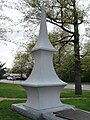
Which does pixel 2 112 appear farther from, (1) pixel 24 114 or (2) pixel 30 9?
(2) pixel 30 9

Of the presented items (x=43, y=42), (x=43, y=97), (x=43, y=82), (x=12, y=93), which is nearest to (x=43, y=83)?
(x=43, y=82)

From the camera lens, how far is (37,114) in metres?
7.91

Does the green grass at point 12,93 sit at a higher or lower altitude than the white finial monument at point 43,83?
lower

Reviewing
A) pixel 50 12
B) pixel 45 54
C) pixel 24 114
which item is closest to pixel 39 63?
pixel 45 54

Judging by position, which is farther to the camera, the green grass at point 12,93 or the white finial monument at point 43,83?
the green grass at point 12,93

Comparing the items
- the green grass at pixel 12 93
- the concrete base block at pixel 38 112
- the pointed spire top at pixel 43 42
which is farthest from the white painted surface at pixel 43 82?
the green grass at pixel 12 93

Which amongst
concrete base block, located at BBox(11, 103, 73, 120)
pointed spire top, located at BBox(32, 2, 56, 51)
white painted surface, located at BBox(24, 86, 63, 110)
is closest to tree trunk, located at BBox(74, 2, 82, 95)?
pointed spire top, located at BBox(32, 2, 56, 51)

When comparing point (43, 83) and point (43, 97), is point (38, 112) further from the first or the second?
point (43, 83)

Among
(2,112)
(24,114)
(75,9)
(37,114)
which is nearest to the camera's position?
(37,114)

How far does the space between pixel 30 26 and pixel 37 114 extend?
35.7 ft

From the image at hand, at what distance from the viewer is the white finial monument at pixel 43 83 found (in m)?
8.42

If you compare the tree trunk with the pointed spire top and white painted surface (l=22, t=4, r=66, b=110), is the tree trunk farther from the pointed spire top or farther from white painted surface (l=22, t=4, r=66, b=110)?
white painted surface (l=22, t=4, r=66, b=110)

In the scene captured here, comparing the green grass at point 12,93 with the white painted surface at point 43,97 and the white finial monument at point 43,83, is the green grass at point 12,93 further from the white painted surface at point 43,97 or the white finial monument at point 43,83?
the white painted surface at point 43,97

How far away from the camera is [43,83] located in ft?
27.4
